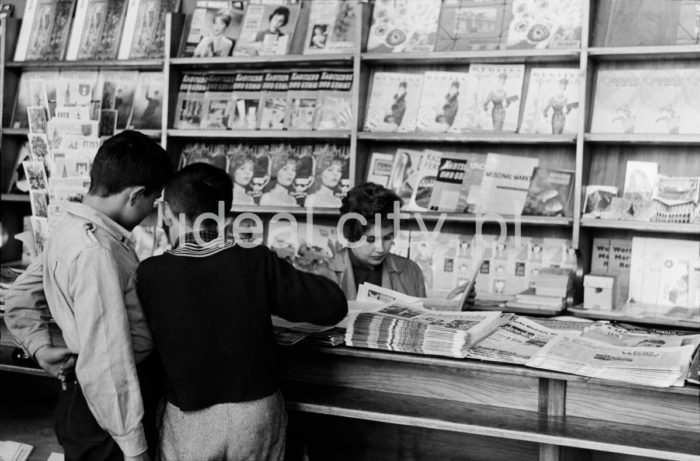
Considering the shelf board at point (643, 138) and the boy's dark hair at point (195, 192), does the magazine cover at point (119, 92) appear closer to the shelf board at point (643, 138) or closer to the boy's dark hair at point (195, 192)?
the shelf board at point (643, 138)

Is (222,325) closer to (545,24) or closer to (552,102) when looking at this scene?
(552,102)

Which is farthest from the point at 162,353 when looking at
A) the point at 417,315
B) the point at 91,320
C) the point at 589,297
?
the point at 589,297

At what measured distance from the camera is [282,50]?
4.30 m

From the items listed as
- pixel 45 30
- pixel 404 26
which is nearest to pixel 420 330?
pixel 404 26

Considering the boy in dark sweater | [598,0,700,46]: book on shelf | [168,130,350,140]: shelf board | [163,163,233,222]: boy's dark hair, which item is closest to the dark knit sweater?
the boy in dark sweater

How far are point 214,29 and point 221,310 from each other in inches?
116

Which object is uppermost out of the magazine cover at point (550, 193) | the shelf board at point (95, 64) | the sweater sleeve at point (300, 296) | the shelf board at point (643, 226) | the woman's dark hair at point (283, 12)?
the woman's dark hair at point (283, 12)

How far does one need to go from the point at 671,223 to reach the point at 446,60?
4.50 feet

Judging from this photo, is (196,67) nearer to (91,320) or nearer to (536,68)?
(536,68)

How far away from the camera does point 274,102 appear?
4328mm

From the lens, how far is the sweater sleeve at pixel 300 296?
188 centimetres

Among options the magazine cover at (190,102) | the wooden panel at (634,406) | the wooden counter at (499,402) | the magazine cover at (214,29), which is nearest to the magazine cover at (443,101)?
the magazine cover at (214,29)

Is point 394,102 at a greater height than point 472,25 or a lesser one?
lesser

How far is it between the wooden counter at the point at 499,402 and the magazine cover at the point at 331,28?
2298 mm
